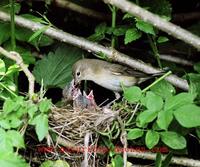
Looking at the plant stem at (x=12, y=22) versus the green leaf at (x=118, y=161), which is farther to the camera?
the plant stem at (x=12, y=22)

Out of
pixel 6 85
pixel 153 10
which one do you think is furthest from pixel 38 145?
pixel 153 10

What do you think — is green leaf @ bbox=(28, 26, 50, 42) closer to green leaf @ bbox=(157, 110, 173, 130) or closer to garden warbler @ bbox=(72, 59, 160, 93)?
garden warbler @ bbox=(72, 59, 160, 93)

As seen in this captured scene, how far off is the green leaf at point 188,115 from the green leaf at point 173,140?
0.26 m

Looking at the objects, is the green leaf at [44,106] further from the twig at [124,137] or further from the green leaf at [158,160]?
the green leaf at [158,160]

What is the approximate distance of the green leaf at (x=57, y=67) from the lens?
4246 millimetres

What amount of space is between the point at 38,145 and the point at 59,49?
3.55ft

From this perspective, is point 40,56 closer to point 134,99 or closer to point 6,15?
point 6,15

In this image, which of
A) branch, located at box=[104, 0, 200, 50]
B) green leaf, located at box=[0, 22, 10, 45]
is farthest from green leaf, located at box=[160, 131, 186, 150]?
green leaf, located at box=[0, 22, 10, 45]

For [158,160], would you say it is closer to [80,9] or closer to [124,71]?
[124,71]

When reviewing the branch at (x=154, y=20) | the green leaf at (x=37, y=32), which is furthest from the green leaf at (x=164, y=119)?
the green leaf at (x=37, y=32)

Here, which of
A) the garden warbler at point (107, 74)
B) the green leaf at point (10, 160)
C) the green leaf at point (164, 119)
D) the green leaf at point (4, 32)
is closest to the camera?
the green leaf at point (10, 160)

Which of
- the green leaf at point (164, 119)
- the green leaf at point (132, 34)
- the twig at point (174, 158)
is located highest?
the green leaf at point (132, 34)

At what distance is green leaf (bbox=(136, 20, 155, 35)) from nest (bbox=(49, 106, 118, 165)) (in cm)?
63

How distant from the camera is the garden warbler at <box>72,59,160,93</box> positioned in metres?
4.29
